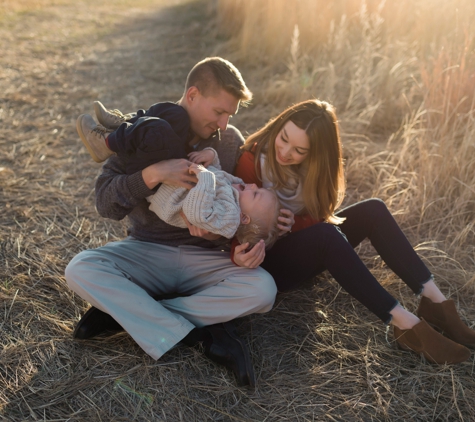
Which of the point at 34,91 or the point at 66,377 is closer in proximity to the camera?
the point at 66,377

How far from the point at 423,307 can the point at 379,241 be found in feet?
1.12

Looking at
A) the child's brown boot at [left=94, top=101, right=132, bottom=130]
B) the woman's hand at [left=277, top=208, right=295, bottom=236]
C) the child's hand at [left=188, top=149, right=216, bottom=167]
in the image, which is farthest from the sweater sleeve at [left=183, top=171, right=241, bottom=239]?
the child's brown boot at [left=94, top=101, right=132, bottom=130]

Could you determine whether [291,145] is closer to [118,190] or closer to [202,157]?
[202,157]

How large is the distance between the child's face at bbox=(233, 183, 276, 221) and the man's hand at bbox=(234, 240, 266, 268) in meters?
0.12

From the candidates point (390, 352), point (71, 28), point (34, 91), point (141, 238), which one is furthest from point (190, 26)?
point (390, 352)

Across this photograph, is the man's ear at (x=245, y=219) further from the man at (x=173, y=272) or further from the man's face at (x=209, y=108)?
the man's face at (x=209, y=108)

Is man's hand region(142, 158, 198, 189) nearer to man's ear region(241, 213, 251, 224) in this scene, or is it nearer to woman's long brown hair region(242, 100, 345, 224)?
man's ear region(241, 213, 251, 224)

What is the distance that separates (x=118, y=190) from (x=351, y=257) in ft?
3.20

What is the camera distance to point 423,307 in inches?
85.2

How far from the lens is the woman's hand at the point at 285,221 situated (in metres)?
2.06

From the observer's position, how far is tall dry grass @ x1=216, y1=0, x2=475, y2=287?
2947 mm

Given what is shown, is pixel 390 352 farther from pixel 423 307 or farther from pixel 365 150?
pixel 365 150

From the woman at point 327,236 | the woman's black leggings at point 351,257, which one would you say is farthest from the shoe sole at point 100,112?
the woman's black leggings at point 351,257

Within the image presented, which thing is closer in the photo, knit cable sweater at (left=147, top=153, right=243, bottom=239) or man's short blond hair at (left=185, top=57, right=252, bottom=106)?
knit cable sweater at (left=147, top=153, right=243, bottom=239)
